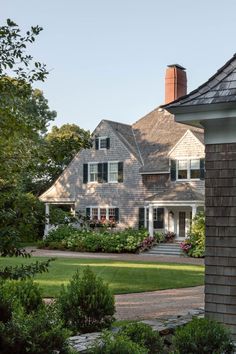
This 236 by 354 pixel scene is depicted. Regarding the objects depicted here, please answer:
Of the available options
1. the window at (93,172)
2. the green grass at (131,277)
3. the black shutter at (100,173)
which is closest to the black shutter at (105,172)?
the black shutter at (100,173)

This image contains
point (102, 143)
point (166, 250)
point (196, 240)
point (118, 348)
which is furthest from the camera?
point (102, 143)

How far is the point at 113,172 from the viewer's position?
3359cm

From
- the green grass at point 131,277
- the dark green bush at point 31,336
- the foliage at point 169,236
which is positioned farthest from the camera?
the foliage at point 169,236

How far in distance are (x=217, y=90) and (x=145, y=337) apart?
3493mm

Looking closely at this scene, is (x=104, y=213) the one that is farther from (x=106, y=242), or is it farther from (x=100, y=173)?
(x=106, y=242)

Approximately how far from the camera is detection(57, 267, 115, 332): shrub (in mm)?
7590

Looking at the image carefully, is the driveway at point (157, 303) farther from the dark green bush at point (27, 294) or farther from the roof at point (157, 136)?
the roof at point (157, 136)

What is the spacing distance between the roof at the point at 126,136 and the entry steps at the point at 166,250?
23.1 ft

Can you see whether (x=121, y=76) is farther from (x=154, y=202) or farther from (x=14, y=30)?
(x=154, y=202)

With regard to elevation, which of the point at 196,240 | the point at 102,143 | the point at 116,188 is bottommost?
the point at 196,240

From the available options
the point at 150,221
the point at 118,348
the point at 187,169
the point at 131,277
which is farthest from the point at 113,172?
the point at 118,348

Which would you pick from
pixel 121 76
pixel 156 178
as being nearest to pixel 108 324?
pixel 121 76

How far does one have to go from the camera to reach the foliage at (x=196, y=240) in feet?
81.2

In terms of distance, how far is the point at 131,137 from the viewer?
35.2 meters
